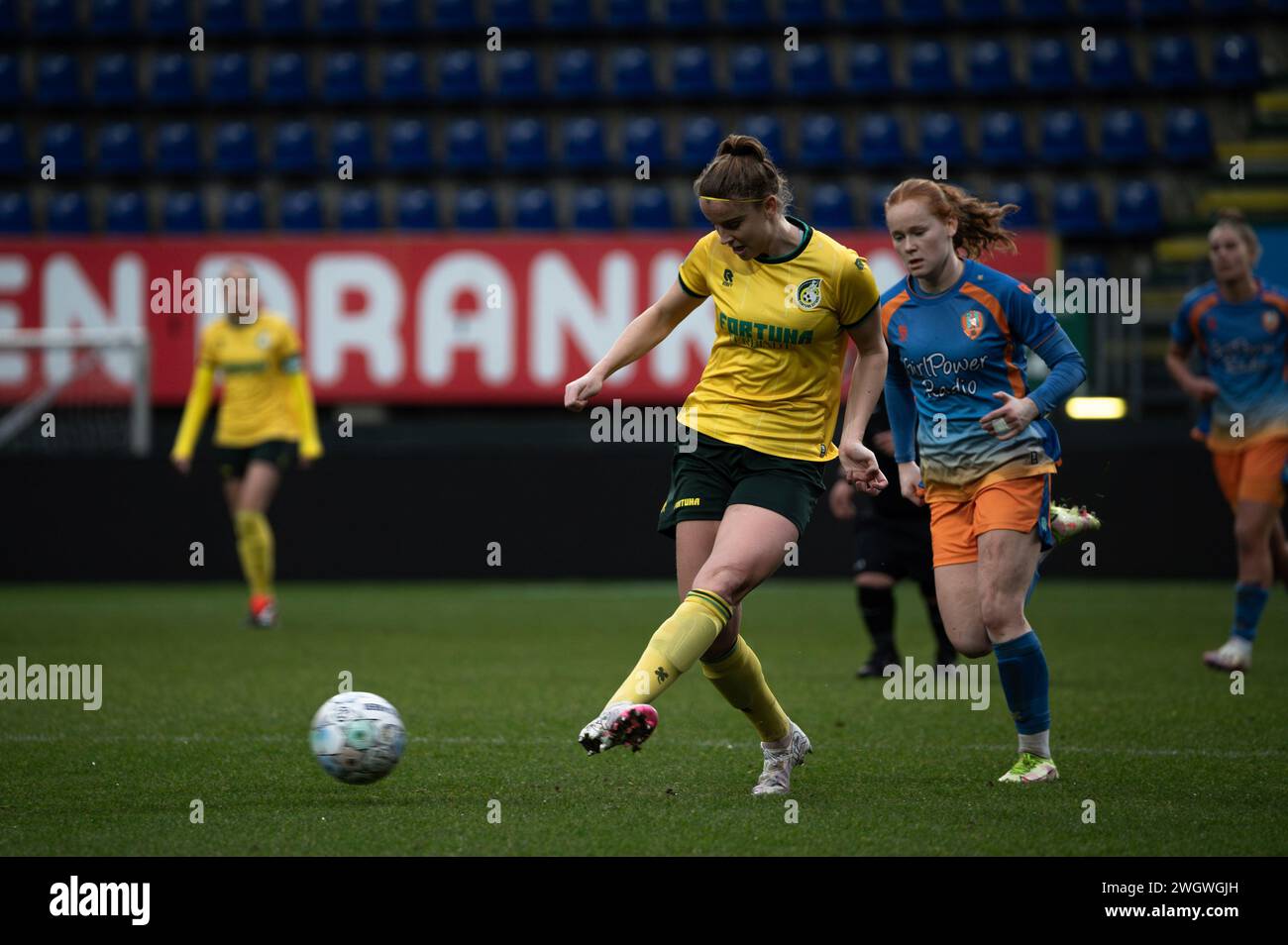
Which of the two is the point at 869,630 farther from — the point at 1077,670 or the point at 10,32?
the point at 10,32

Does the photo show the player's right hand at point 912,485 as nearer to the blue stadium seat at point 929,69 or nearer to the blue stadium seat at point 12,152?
the blue stadium seat at point 929,69

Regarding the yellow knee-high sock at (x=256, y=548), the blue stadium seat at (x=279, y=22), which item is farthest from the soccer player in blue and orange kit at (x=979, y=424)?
the blue stadium seat at (x=279, y=22)

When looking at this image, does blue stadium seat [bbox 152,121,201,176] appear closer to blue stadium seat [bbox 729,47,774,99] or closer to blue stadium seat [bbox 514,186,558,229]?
blue stadium seat [bbox 514,186,558,229]

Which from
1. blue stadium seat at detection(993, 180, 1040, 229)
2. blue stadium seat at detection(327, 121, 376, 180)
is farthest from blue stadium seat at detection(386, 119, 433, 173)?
blue stadium seat at detection(993, 180, 1040, 229)

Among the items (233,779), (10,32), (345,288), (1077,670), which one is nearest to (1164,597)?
(1077,670)

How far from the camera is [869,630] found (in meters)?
8.95

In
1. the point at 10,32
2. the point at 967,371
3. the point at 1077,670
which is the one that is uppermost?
the point at 10,32

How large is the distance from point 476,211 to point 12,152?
5.27 m

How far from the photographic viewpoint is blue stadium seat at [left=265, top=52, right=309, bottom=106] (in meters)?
19.4

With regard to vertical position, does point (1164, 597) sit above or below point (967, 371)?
below

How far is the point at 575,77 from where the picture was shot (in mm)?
19297

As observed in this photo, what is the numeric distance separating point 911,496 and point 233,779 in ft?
8.23

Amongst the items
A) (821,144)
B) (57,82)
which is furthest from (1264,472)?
(57,82)

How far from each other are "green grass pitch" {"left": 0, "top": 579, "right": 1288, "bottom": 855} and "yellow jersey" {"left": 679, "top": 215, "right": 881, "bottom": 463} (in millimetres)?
1184
